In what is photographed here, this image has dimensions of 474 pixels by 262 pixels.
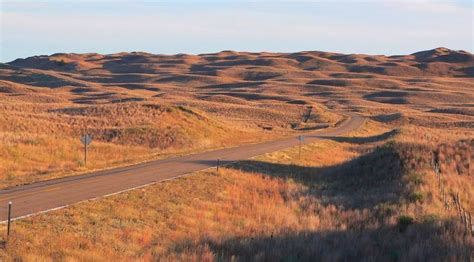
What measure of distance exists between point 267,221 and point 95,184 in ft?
25.5

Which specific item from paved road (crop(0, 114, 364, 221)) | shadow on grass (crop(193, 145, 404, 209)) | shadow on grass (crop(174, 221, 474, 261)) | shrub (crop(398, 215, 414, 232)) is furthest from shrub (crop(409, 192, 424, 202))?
paved road (crop(0, 114, 364, 221))

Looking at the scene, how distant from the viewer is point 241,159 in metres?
33.5

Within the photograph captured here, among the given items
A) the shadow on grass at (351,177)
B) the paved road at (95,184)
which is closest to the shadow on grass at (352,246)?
the shadow on grass at (351,177)

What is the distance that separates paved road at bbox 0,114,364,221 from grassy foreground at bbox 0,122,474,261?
1040mm

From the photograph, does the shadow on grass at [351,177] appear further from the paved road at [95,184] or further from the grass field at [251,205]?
the paved road at [95,184]

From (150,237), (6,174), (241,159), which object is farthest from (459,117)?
(150,237)

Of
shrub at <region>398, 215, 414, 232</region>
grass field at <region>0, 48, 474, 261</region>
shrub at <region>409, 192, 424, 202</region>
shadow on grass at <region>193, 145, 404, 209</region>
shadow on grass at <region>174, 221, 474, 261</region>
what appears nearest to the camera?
shadow on grass at <region>174, 221, 474, 261</region>

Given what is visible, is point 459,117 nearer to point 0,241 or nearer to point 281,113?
point 281,113

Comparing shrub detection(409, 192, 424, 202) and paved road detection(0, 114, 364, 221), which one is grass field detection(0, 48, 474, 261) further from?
paved road detection(0, 114, 364, 221)

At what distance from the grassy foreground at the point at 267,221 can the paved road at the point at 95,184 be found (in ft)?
3.41

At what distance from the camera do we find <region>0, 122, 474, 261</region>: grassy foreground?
42.8ft

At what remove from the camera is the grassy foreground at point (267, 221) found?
13031 mm

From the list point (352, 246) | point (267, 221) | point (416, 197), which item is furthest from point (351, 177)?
point (352, 246)

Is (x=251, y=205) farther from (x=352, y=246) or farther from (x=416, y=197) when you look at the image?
(x=352, y=246)
